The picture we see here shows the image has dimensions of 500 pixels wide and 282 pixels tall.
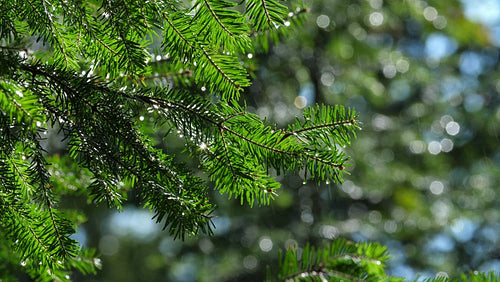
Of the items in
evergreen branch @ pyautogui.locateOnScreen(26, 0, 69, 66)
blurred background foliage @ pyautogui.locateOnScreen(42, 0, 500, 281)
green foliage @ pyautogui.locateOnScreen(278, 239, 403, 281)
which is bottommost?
green foliage @ pyautogui.locateOnScreen(278, 239, 403, 281)

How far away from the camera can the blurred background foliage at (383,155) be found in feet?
11.9

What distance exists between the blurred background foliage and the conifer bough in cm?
261

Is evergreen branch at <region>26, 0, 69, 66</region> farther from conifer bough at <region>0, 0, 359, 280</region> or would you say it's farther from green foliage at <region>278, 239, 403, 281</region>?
green foliage at <region>278, 239, 403, 281</region>

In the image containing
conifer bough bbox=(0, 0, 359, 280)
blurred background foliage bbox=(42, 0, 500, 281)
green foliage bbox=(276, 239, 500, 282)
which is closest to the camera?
conifer bough bbox=(0, 0, 359, 280)

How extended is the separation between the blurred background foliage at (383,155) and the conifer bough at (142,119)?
2.61m

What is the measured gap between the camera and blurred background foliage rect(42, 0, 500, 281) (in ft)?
11.9

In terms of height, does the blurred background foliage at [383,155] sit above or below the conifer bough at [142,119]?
above

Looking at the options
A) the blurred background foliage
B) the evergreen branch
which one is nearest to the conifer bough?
the evergreen branch

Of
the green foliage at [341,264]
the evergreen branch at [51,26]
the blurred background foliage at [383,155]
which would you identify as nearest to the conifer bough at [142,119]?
the evergreen branch at [51,26]

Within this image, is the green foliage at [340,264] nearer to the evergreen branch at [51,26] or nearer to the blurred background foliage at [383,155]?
the evergreen branch at [51,26]

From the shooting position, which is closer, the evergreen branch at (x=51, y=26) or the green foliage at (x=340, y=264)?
the evergreen branch at (x=51, y=26)

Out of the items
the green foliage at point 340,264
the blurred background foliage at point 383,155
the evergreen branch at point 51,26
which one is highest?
the blurred background foliage at point 383,155

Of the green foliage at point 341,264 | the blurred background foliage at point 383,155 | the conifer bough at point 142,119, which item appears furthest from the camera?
the blurred background foliage at point 383,155

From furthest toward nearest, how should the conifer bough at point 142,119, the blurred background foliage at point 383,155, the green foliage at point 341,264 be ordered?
the blurred background foliage at point 383,155 < the green foliage at point 341,264 < the conifer bough at point 142,119
